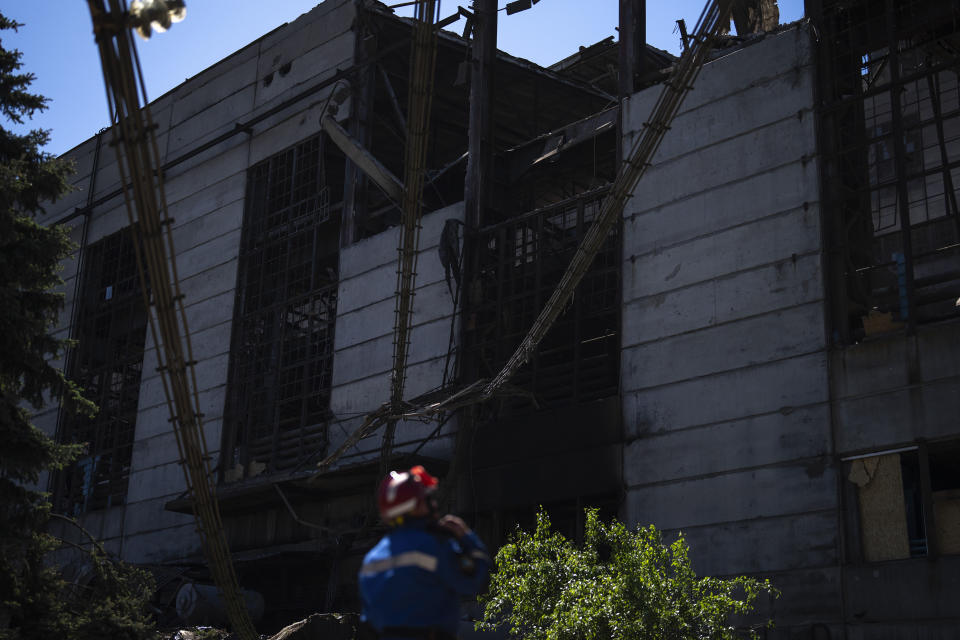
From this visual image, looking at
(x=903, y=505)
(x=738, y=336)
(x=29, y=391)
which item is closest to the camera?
(x=29, y=391)

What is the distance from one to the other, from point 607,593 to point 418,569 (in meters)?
11.8

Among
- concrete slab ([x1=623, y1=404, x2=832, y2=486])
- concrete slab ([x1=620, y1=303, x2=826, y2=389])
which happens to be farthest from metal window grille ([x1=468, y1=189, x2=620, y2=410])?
concrete slab ([x1=623, y1=404, x2=832, y2=486])

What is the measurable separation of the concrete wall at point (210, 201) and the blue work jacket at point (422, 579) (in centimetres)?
3196

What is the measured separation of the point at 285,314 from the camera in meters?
38.2

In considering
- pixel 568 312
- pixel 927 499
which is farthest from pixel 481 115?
pixel 927 499

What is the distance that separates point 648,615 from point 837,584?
6.70m

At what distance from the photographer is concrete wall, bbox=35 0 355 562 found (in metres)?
39.5

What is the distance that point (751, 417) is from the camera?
82.5ft

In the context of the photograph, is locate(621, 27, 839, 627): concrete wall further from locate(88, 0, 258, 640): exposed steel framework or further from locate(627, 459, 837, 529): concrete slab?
locate(88, 0, 258, 640): exposed steel framework

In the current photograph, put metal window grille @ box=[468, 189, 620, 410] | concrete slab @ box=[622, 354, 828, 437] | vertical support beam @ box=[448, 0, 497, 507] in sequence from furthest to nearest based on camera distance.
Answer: vertical support beam @ box=[448, 0, 497, 507], metal window grille @ box=[468, 189, 620, 410], concrete slab @ box=[622, 354, 828, 437]

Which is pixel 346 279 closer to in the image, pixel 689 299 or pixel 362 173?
pixel 362 173

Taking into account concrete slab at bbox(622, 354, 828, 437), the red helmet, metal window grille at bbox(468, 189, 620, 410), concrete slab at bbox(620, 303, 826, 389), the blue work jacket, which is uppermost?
metal window grille at bbox(468, 189, 620, 410)

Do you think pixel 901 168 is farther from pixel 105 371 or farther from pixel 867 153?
pixel 105 371

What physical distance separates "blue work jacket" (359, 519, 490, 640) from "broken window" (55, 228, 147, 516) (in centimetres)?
3710
